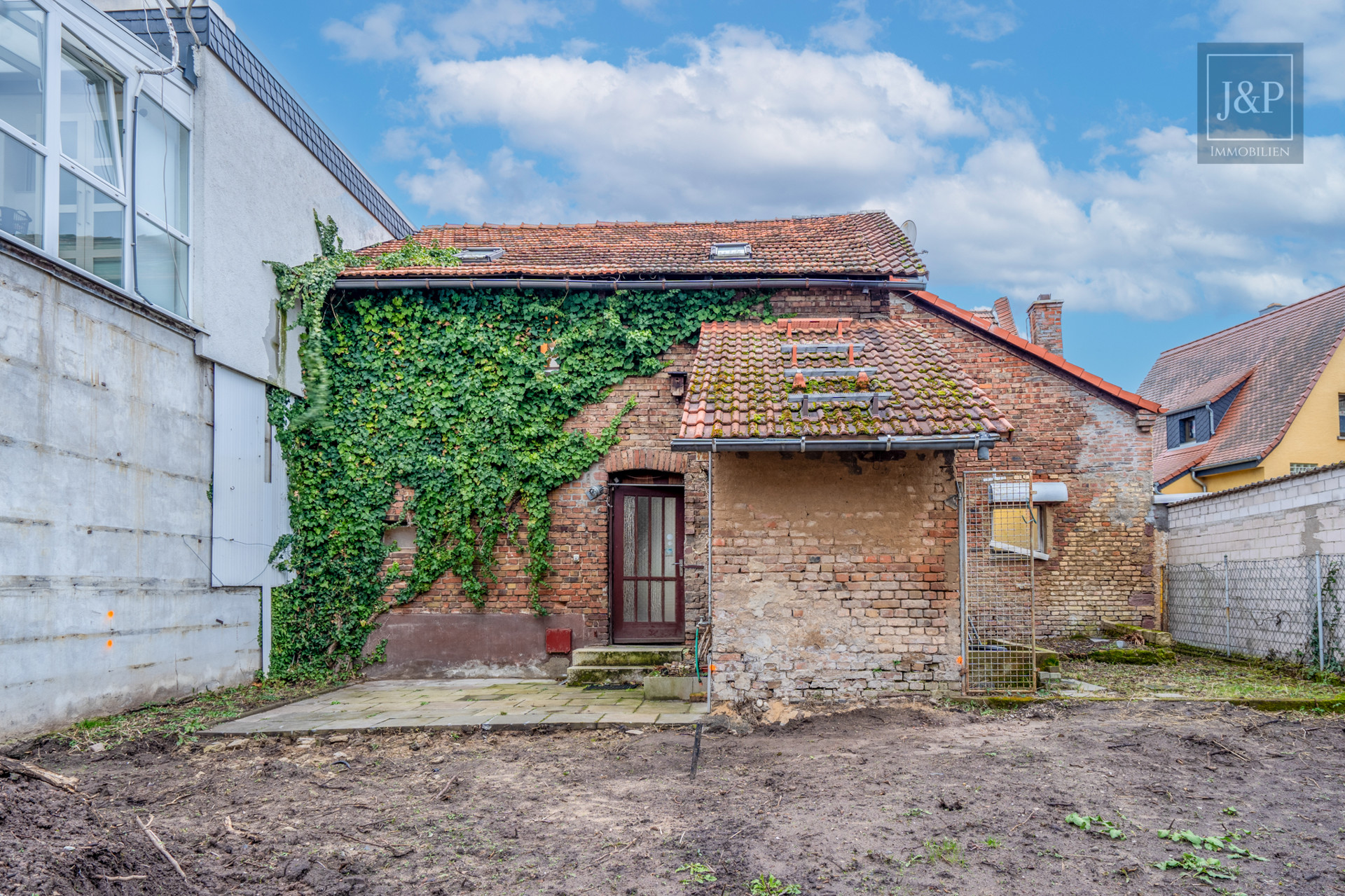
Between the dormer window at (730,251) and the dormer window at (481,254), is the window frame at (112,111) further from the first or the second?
the dormer window at (730,251)

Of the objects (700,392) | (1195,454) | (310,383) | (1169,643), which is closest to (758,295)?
(700,392)

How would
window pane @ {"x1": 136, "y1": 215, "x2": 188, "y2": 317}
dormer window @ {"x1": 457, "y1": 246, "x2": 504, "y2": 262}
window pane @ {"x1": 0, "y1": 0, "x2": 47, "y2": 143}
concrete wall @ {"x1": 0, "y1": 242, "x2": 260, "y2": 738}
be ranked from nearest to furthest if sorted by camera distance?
concrete wall @ {"x1": 0, "y1": 242, "x2": 260, "y2": 738}, window pane @ {"x1": 0, "y1": 0, "x2": 47, "y2": 143}, window pane @ {"x1": 136, "y1": 215, "x2": 188, "y2": 317}, dormer window @ {"x1": 457, "y1": 246, "x2": 504, "y2": 262}

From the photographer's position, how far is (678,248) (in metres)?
12.2

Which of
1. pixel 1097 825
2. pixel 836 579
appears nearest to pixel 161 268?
pixel 836 579

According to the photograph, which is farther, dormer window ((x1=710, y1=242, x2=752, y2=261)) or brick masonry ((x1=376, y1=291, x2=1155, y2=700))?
dormer window ((x1=710, y1=242, x2=752, y2=261))

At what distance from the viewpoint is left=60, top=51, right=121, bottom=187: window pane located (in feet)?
25.1

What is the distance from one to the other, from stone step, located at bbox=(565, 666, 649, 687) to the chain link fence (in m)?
7.78

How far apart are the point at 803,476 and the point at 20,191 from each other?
7.22 m

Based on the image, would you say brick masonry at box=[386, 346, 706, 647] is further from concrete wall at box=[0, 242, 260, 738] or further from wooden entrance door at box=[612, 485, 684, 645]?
concrete wall at box=[0, 242, 260, 738]

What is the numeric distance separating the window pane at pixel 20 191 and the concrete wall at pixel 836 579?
646cm

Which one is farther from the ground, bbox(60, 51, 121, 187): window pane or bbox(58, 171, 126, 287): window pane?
bbox(60, 51, 121, 187): window pane

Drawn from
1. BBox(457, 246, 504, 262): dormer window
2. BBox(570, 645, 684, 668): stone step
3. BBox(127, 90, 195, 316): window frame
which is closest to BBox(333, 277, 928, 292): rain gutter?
BBox(457, 246, 504, 262): dormer window

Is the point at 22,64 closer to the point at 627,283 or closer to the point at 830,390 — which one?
the point at 627,283

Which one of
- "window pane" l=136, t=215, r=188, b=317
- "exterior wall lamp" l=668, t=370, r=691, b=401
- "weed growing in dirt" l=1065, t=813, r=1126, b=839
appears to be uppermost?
"window pane" l=136, t=215, r=188, b=317
